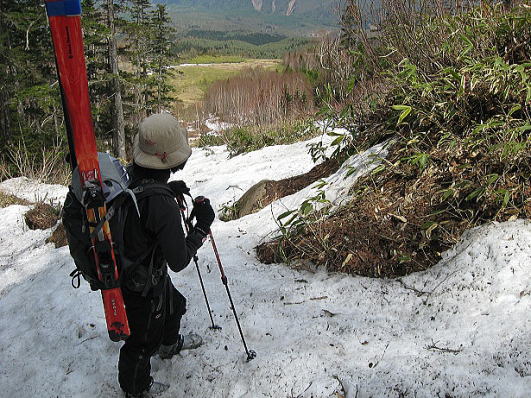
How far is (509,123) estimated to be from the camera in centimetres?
334

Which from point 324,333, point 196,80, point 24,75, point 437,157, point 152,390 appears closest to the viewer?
point 152,390

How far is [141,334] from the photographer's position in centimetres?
250

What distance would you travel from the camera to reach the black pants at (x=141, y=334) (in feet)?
8.07

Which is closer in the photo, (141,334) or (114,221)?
(114,221)

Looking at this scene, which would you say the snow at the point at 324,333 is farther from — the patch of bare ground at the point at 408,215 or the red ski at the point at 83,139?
the red ski at the point at 83,139

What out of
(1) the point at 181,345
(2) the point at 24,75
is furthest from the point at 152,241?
(2) the point at 24,75

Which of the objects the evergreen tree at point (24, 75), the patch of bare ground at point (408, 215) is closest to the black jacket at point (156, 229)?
the patch of bare ground at point (408, 215)

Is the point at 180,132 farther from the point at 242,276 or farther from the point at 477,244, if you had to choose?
the point at 477,244

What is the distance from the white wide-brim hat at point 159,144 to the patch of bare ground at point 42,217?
5.79 meters

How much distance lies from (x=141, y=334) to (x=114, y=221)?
0.80 metres

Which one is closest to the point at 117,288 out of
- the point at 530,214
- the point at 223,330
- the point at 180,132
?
the point at 180,132

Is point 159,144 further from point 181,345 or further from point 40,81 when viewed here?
point 40,81

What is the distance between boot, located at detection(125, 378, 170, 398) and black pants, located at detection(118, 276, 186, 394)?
49mm

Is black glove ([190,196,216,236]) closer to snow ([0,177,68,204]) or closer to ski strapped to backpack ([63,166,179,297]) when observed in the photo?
ski strapped to backpack ([63,166,179,297])
